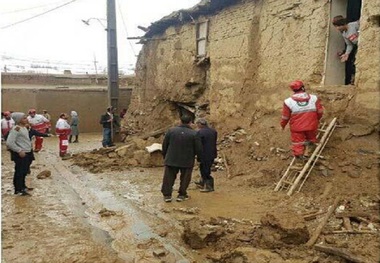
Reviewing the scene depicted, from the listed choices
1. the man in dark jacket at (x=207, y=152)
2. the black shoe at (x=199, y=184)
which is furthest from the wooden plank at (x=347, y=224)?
the black shoe at (x=199, y=184)

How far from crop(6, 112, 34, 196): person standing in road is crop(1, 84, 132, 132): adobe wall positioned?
44.7 feet

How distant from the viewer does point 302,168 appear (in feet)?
21.3

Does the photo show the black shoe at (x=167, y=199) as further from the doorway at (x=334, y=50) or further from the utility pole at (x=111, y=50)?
the utility pole at (x=111, y=50)

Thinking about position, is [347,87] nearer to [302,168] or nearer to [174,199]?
[302,168]

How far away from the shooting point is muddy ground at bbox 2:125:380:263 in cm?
431

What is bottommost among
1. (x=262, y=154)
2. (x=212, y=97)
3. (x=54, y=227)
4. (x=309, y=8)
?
(x=54, y=227)

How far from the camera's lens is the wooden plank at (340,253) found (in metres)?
3.76

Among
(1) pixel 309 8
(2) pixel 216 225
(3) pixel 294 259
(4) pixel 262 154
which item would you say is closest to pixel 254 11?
(1) pixel 309 8

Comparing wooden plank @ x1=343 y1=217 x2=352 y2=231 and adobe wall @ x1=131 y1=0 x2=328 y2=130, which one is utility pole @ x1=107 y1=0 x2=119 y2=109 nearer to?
adobe wall @ x1=131 y1=0 x2=328 y2=130

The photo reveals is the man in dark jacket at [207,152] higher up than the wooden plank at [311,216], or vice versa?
the man in dark jacket at [207,152]

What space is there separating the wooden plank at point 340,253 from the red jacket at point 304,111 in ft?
8.70

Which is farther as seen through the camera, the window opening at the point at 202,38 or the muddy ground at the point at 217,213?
the window opening at the point at 202,38

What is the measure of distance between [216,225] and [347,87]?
3658 mm

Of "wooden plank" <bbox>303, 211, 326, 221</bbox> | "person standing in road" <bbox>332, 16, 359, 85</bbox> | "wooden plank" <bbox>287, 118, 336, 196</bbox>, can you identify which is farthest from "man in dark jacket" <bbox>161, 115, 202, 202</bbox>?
"person standing in road" <bbox>332, 16, 359, 85</bbox>
